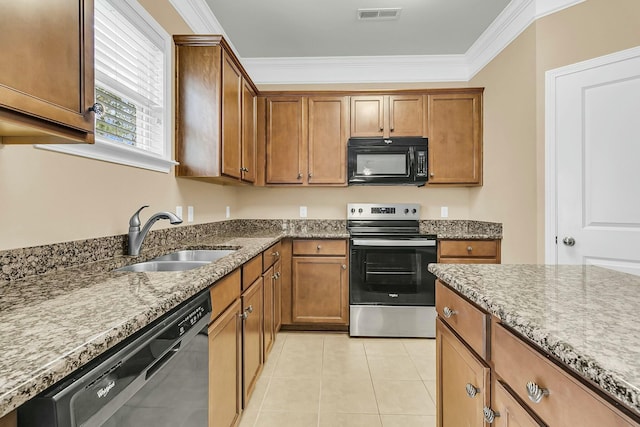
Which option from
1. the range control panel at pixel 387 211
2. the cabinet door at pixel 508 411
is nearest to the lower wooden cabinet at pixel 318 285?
the range control panel at pixel 387 211

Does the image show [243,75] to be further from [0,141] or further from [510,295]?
[510,295]

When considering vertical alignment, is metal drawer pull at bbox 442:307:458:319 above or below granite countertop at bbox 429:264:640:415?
below

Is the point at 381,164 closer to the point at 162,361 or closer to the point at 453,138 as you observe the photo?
the point at 453,138

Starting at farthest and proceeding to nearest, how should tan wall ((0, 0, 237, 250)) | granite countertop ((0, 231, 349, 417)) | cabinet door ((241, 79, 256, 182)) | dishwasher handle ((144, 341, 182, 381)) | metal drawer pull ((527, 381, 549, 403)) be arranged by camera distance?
cabinet door ((241, 79, 256, 182)) → tan wall ((0, 0, 237, 250)) → dishwasher handle ((144, 341, 182, 381)) → metal drawer pull ((527, 381, 549, 403)) → granite countertop ((0, 231, 349, 417))

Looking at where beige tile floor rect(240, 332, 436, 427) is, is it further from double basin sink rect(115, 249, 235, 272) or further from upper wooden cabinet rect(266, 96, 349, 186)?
upper wooden cabinet rect(266, 96, 349, 186)

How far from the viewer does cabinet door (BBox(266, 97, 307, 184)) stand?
345 centimetres

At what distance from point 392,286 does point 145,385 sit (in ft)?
8.13

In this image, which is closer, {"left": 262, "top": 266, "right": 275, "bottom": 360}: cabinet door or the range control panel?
{"left": 262, "top": 266, "right": 275, "bottom": 360}: cabinet door

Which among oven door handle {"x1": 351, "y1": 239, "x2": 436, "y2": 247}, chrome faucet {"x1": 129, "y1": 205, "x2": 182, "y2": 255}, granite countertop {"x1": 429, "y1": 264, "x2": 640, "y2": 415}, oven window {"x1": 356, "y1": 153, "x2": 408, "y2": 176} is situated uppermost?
oven window {"x1": 356, "y1": 153, "x2": 408, "y2": 176}

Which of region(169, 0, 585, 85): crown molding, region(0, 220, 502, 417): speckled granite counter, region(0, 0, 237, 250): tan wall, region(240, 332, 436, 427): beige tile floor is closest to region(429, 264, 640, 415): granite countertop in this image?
region(0, 220, 502, 417): speckled granite counter

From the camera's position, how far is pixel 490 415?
0.93 metres

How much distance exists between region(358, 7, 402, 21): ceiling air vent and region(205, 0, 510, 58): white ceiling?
0.12 ft

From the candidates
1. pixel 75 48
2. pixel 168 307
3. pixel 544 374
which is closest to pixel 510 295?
pixel 544 374

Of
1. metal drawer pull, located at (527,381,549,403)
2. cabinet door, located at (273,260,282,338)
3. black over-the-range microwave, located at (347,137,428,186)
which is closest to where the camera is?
metal drawer pull, located at (527,381,549,403)
